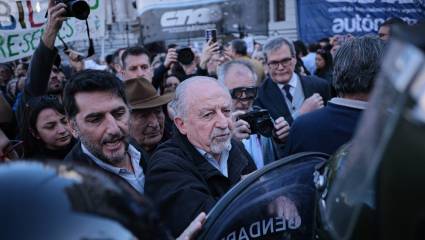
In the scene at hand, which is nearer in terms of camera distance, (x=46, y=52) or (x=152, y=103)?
(x=46, y=52)

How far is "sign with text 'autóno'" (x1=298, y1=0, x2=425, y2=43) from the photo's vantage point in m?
5.56

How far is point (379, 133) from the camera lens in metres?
0.70

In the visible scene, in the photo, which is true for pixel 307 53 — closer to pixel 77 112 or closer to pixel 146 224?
pixel 77 112

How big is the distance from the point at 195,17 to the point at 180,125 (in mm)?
8922

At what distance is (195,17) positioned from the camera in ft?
35.8

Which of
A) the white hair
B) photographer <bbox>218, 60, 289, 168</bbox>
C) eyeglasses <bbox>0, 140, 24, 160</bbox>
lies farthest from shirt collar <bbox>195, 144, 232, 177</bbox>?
eyeglasses <bbox>0, 140, 24, 160</bbox>

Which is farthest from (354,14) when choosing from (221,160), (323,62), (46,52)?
(221,160)

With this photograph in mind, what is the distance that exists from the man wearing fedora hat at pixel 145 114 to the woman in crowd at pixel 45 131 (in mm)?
432

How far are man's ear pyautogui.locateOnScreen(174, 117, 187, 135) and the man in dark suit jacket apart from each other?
6.04 ft

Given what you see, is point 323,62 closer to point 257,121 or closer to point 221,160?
point 257,121

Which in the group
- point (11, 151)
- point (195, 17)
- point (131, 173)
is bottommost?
point (131, 173)

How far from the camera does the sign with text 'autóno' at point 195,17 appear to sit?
10477 millimetres

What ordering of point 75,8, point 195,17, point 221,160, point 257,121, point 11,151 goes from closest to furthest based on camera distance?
1. point 221,160
2. point 11,151
3. point 257,121
4. point 75,8
5. point 195,17

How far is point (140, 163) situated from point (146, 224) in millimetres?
1439
